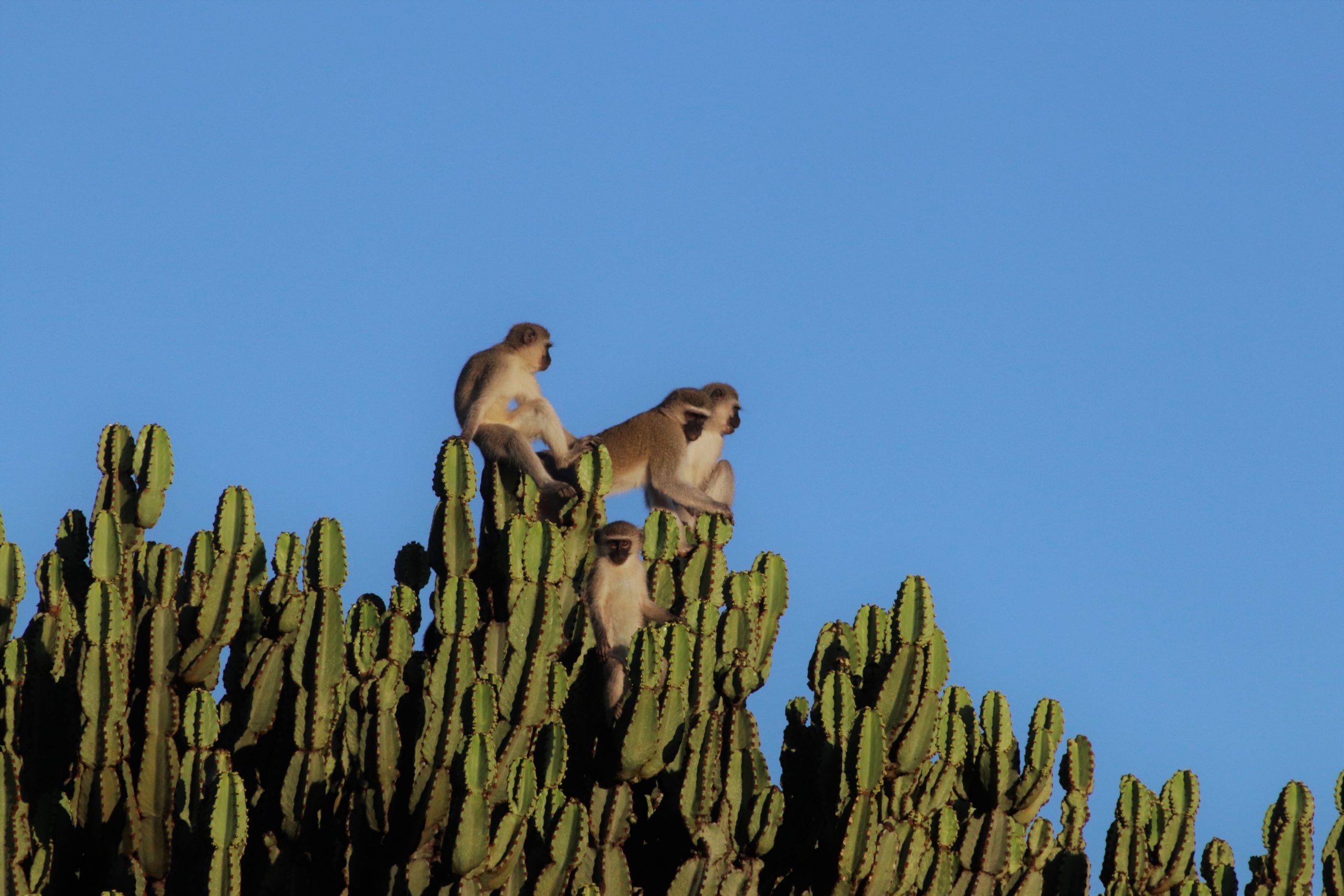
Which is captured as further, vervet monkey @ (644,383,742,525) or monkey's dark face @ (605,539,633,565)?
vervet monkey @ (644,383,742,525)

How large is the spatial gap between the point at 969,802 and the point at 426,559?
145 inches

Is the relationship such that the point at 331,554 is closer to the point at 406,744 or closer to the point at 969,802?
the point at 406,744

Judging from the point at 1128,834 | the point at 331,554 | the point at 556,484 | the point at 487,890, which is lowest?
the point at 487,890

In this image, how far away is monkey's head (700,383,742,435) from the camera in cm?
1458

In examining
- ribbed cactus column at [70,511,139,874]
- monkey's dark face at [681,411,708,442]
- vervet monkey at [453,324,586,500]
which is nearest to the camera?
ribbed cactus column at [70,511,139,874]

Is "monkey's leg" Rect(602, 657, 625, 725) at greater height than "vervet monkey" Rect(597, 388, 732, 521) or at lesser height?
lesser

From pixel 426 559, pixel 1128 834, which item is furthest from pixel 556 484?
pixel 1128 834

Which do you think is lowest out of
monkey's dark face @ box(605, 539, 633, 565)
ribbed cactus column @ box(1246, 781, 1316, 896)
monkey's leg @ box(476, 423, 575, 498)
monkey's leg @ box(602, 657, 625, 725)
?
ribbed cactus column @ box(1246, 781, 1316, 896)

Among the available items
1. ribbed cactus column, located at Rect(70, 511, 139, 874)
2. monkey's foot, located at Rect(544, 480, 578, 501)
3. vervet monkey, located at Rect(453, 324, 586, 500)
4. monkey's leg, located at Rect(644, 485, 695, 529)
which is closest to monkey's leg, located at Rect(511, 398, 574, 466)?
vervet monkey, located at Rect(453, 324, 586, 500)

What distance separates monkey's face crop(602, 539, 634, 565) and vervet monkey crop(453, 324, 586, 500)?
180 cm

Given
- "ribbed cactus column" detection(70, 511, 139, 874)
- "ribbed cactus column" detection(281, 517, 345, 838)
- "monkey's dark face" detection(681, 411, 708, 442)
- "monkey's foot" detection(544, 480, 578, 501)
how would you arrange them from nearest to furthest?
1. "ribbed cactus column" detection(70, 511, 139, 874)
2. "ribbed cactus column" detection(281, 517, 345, 838)
3. "monkey's foot" detection(544, 480, 578, 501)
4. "monkey's dark face" detection(681, 411, 708, 442)

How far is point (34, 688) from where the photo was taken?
10383 mm

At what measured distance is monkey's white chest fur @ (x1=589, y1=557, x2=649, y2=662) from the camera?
10609 millimetres

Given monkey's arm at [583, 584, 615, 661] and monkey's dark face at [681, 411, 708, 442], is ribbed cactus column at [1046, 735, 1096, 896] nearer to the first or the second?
monkey's arm at [583, 584, 615, 661]
